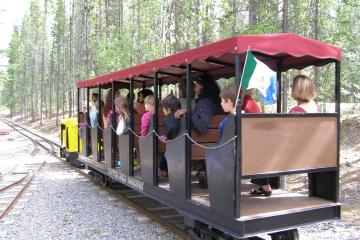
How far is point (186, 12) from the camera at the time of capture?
88.3 ft

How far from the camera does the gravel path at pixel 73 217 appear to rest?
20.7 feet

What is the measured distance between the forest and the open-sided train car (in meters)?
3.47

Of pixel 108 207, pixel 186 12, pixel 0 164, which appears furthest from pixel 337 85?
pixel 186 12

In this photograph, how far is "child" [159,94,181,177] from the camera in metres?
5.88

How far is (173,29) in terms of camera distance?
28469 mm

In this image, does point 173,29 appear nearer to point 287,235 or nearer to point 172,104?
point 172,104

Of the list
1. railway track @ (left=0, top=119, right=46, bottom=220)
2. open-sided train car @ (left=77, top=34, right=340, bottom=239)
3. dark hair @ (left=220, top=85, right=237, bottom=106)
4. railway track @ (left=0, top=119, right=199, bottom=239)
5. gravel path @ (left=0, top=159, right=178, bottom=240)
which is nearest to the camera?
open-sided train car @ (left=77, top=34, right=340, bottom=239)

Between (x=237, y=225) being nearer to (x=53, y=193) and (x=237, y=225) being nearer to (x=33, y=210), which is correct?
(x=33, y=210)

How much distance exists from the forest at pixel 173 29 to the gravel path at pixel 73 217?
172 inches

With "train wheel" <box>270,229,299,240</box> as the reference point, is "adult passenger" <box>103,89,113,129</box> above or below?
above

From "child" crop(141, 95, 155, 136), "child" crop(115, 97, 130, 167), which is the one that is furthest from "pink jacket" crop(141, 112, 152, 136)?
"child" crop(115, 97, 130, 167)

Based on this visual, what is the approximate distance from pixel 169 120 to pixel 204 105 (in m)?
0.55

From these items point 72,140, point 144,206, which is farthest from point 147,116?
point 72,140

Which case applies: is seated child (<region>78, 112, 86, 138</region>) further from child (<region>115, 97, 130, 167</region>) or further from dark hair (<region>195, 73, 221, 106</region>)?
dark hair (<region>195, 73, 221, 106</region>)
